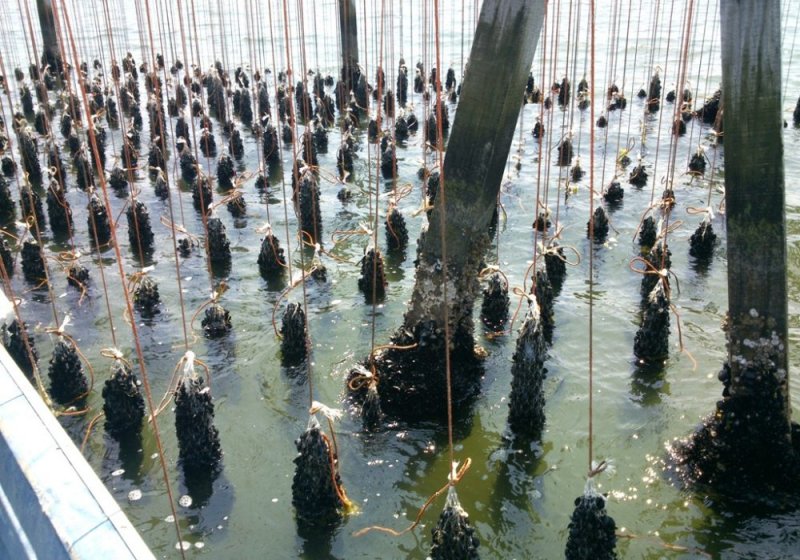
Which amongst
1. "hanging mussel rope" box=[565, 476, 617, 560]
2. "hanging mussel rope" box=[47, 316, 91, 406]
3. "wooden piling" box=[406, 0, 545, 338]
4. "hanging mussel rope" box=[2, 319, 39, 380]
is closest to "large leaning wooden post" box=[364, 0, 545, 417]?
"wooden piling" box=[406, 0, 545, 338]

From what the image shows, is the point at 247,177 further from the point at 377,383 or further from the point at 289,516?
the point at 289,516

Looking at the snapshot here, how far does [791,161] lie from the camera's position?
668 inches

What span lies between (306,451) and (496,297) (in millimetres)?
4514

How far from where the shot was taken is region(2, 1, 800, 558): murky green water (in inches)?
259

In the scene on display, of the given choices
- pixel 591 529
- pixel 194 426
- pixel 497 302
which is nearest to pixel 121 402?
pixel 194 426

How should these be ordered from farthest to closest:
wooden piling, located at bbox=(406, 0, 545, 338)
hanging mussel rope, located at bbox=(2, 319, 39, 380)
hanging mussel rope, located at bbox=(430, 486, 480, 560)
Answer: hanging mussel rope, located at bbox=(2, 319, 39, 380) → wooden piling, located at bbox=(406, 0, 545, 338) → hanging mussel rope, located at bbox=(430, 486, 480, 560)

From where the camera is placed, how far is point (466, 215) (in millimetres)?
7602

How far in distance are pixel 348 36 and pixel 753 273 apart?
2175 cm

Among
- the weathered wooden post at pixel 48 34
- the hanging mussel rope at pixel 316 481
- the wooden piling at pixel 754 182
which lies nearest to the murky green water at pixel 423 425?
the hanging mussel rope at pixel 316 481

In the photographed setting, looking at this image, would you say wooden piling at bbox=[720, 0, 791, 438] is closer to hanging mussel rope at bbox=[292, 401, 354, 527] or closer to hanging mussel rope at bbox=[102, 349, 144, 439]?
hanging mussel rope at bbox=[292, 401, 354, 527]

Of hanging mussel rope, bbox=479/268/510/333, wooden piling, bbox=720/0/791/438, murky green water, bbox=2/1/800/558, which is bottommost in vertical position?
murky green water, bbox=2/1/800/558

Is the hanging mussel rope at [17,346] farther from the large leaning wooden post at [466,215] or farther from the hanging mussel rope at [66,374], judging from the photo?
the large leaning wooden post at [466,215]

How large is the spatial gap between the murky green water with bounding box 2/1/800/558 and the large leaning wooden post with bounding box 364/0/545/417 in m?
0.50

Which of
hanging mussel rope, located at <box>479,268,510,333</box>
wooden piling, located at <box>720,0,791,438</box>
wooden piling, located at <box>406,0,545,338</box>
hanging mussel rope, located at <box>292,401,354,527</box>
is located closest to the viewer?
wooden piling, located at <box>720,0,791,438</box>
